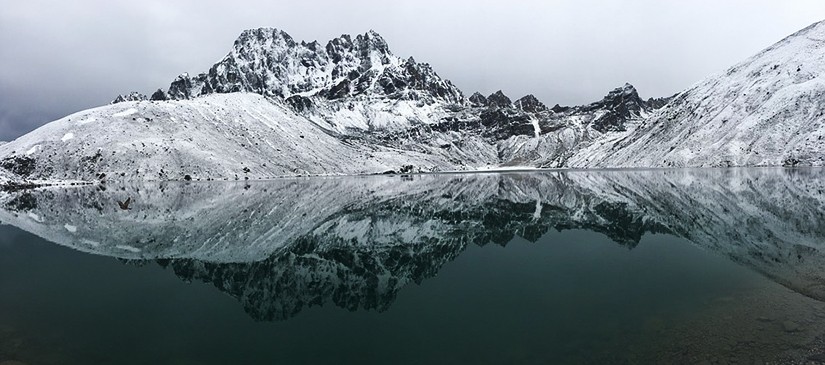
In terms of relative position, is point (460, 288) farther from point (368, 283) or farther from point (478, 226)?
point (478, 226)

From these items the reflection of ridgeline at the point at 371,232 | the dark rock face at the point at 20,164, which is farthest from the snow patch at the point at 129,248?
the dark rock face at the point at 20,164

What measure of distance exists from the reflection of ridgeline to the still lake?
311 mm

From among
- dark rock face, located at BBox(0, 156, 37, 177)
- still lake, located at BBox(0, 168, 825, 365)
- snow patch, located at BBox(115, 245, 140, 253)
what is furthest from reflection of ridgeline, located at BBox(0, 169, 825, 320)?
dark rock face, located at BBox(0, 156, 37, 177)

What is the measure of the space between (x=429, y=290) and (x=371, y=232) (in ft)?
79.0

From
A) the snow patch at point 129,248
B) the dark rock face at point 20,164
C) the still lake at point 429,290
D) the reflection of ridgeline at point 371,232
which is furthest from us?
the dark rock face at point 20,164

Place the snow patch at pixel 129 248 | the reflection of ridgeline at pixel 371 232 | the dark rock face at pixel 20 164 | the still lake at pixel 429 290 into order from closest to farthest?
the still lake at pixel 429 290 → the reflection of ridgeline at pixel 371 232 → the snow patch at pixel 129 248 → the dark rock face at pixel 20 164

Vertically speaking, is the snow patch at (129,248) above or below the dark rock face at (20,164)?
below

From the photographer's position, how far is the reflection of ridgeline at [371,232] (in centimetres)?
2894

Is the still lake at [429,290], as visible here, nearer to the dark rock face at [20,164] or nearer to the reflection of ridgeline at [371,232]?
the reflection of ridgeline at [371,232]

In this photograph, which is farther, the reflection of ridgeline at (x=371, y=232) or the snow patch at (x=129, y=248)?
the snow patch at (x=129, y=248)

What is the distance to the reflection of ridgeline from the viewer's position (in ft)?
Answer: 94.9

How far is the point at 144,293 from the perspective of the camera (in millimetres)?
27828

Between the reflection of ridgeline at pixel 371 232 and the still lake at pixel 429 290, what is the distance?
0.31 m

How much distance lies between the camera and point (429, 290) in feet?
89.4
